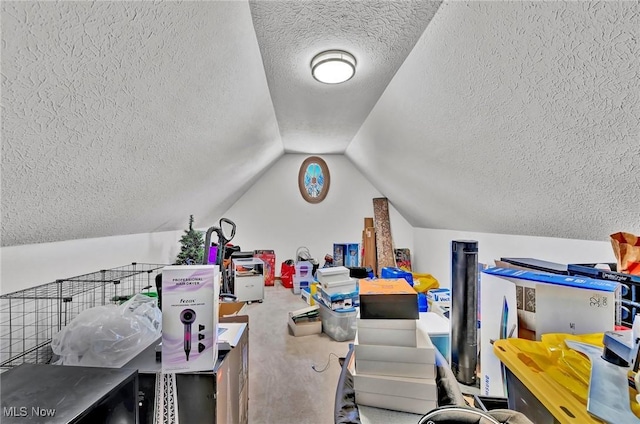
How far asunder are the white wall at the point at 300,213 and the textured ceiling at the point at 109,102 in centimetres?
280

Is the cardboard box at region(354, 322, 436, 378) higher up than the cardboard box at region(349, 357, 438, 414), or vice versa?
the cardboard box at region(354, 322, 436, 378)

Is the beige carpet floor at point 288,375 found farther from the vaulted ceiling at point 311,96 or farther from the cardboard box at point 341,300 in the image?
the vaulted ceiling at point 311,96

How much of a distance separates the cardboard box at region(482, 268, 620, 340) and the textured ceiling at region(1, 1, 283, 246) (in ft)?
5.04

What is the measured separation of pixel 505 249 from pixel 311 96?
221 centimetres

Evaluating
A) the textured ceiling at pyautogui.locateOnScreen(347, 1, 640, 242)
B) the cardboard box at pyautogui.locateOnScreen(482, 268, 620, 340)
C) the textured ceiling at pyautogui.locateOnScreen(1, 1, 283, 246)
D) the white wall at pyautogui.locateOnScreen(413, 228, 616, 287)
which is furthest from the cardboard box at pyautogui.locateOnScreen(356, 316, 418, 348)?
the white wall at pyautogui.locateOnScreen(413, 228, 616, 287)

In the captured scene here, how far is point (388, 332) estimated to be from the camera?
91 centimetres

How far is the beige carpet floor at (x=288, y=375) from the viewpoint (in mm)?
1727

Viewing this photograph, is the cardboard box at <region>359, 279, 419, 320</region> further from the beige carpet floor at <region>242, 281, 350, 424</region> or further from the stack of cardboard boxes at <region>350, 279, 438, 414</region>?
the beige carpet floor at <region>242, 281, 350, 424</region>

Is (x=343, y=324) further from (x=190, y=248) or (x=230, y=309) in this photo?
(x=190, y=248)

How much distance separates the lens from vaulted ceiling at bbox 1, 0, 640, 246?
85cm

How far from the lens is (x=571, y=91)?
1.05m

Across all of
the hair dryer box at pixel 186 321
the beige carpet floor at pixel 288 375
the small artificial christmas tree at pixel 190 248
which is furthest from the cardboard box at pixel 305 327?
the hair dryer box at pixel 186 321

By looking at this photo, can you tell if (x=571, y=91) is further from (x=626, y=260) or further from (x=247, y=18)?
(x=247, y=18)

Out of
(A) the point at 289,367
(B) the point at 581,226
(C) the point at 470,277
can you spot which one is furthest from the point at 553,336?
(A) the point at 289,367
